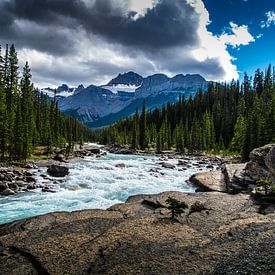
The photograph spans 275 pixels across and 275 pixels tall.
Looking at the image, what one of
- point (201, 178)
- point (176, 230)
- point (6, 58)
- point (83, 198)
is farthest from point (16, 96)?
point (176, 230)

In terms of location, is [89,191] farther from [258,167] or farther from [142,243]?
[258,167]

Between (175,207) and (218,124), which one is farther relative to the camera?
(218,124)

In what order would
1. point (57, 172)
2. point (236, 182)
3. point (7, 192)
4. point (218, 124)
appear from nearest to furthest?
point (7, 192) < point (236, 182) < point (57, 172) < point (218, 124)

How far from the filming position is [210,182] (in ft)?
93.8

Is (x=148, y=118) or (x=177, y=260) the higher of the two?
(x=148, y=118)

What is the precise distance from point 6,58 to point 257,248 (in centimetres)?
6136

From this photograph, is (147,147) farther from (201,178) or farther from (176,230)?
(176,230)

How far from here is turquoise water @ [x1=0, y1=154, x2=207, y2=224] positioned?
20.6 metres

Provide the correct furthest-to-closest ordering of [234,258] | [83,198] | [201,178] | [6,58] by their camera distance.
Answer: [6,58] < [201,178] < [83,198] < [234,258]

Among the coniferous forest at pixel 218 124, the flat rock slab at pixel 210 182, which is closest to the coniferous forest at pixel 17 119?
the flat rock slab at pixel 210 182

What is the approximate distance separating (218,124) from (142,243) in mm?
111947

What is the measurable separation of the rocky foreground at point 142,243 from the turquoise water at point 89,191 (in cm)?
582

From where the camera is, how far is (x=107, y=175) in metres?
36.8

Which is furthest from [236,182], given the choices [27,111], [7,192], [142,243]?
[27,111]
